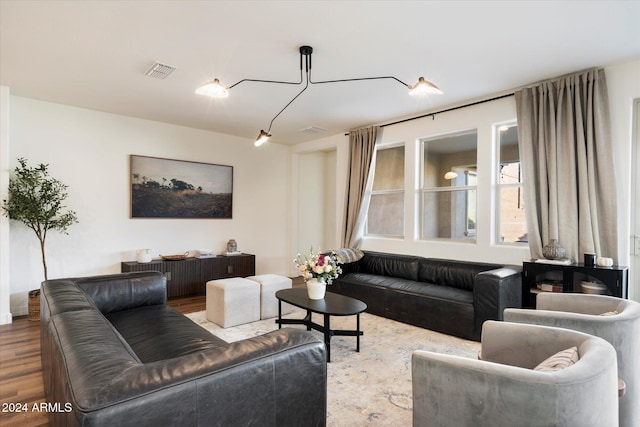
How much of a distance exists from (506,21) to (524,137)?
1.67 meters

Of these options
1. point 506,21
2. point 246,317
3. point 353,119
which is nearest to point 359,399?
point 246,317

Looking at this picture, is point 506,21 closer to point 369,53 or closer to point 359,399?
point 369,53

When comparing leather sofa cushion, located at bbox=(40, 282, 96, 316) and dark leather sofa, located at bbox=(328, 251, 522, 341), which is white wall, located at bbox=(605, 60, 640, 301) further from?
leather sofa cushion, located at bbox=(40, 282, 96, 316)

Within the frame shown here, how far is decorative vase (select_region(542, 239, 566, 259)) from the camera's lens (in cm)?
347

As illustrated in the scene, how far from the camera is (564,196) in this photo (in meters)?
3.56

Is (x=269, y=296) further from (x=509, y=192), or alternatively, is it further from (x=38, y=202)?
(x=509, y=192)

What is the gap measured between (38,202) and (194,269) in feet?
7.29

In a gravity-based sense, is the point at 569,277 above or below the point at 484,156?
below

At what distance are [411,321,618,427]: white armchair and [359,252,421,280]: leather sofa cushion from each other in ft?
10.1

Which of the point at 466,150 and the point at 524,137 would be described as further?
the point at 466,150

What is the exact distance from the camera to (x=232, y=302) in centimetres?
396

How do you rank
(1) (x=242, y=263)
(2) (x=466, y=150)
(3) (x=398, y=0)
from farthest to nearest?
(1) (x=242, y=263), (2) (x=466, y=150), (3) (x=398, y=0)

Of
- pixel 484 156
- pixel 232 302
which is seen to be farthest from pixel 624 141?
pixel 232 302

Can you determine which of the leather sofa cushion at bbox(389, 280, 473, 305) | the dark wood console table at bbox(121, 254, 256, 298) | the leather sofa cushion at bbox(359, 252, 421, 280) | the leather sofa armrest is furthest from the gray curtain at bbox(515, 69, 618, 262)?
the dark wood console table at bbox(121, 254, 256, 298)
